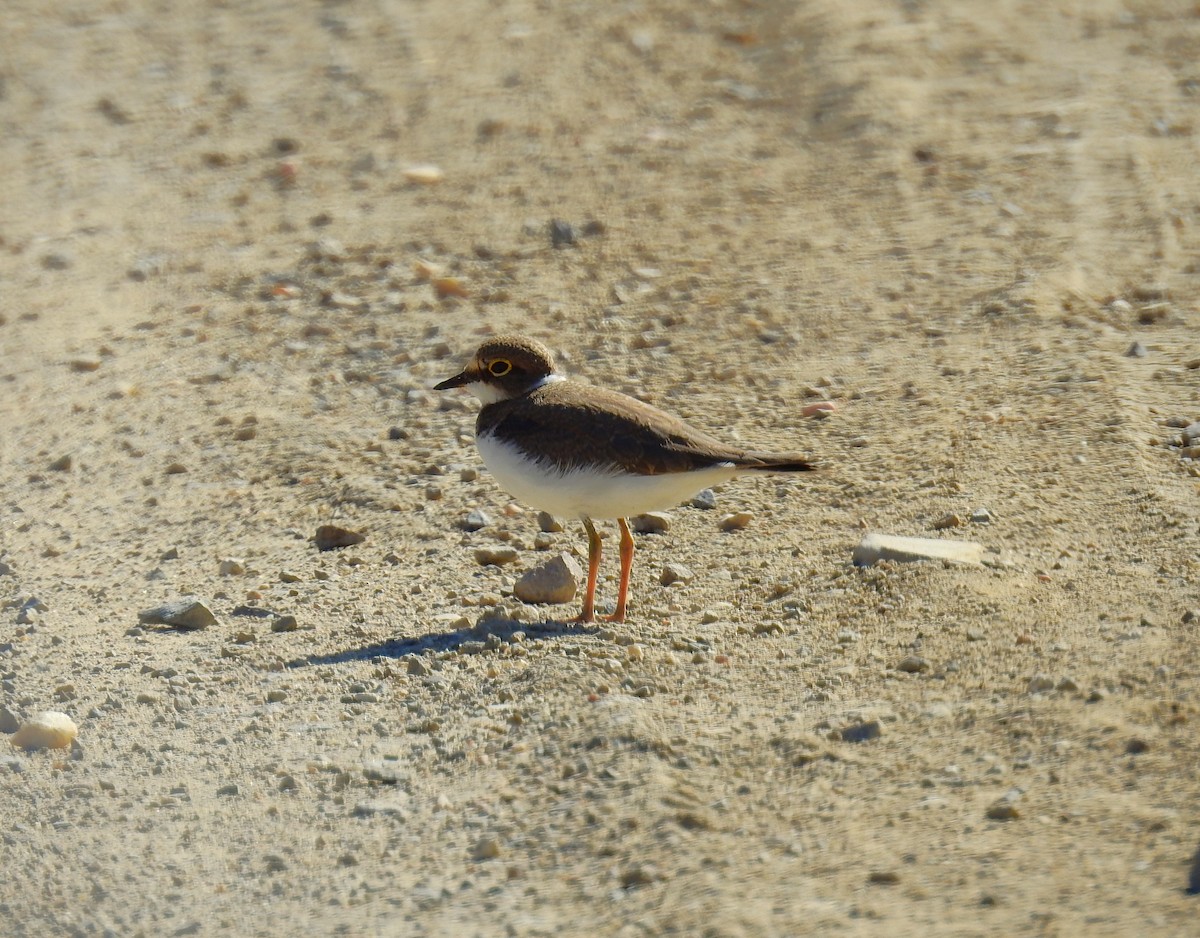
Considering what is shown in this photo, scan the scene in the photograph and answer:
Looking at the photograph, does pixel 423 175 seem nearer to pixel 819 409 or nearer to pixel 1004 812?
pixel 819 409

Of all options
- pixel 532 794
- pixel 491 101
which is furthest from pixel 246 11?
pixel 532 794

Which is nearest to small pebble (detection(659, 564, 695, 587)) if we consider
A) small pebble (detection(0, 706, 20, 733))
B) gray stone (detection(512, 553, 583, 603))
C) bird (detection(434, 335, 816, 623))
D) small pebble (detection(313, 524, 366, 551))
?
bird (detection(434, 335, 816, 623))

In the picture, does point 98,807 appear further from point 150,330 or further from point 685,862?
point 150,330

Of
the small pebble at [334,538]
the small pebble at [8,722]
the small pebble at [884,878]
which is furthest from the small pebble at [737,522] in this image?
the small pebble at [8,722]

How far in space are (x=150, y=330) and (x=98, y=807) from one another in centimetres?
483

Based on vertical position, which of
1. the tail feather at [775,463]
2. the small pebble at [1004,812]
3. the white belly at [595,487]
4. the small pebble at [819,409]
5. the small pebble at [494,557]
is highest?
the tail feather at [775,463]

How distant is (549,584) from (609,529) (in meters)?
0.96

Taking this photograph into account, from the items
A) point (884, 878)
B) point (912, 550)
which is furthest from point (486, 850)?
point (912, 550)

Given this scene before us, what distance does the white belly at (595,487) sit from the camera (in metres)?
6.37

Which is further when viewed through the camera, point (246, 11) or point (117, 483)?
point (246, 11)

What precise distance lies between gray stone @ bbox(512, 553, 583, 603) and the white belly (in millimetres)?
315

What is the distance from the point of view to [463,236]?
412 inches

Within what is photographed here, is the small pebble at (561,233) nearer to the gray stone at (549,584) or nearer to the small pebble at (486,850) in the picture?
the gray stone at (549,584)

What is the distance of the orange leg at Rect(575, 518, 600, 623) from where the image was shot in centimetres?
653
